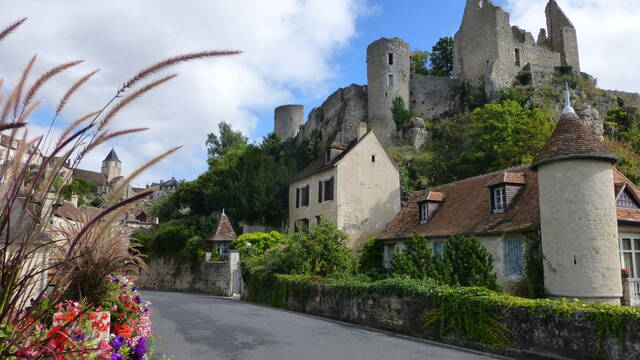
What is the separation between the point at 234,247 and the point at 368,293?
1710cm

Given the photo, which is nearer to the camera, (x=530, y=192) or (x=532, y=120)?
(x=530, y=192)

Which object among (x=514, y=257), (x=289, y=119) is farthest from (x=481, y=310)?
(x=289, y=119)

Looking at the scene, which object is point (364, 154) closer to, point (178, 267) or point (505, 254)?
point (505, 254)

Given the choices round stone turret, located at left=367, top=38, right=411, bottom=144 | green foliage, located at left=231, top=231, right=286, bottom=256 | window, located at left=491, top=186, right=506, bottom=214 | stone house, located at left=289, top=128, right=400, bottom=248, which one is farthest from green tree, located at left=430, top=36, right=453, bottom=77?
window, located at left=491, top=186, right=506, bottom=214

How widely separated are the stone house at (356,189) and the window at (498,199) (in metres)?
10.9

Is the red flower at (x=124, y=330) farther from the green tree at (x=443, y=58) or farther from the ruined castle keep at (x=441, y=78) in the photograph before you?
the green tree at (x=443, y=58)

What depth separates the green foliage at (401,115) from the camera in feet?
150

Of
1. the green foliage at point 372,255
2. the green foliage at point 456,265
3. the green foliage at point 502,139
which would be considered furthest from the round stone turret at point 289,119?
the green foliage at point 456,265

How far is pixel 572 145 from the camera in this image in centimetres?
1500

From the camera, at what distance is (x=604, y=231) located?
14203 millimetres

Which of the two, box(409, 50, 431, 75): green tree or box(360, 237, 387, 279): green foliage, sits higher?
box(409, 50, 431, 75): green tree

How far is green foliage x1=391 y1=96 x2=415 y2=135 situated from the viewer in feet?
150

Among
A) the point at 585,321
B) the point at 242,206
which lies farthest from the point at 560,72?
the point at 585,321

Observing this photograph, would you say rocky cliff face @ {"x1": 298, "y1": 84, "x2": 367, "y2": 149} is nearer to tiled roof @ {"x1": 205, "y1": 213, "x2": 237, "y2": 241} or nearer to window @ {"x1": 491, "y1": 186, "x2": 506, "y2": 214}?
tiled roof @ {"x1": 205, "y1": 213, "x2": 237, "y2": 241}
